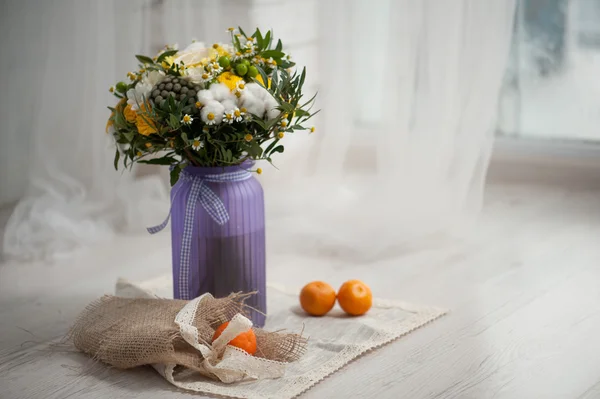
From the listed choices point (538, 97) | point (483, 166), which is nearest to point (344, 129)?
point (483, 166)

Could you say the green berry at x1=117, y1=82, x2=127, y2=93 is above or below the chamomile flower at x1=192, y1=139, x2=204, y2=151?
above

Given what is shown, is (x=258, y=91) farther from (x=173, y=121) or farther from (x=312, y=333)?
(x=312, y=333)

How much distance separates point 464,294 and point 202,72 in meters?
0.85

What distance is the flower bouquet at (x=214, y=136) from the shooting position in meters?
1.68

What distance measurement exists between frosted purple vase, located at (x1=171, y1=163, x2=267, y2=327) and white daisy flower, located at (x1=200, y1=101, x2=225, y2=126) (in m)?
0.15


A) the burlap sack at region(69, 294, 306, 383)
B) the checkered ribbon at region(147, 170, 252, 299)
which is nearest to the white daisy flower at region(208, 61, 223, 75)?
the checkered ribbon at region(147, 170, 252, 299)

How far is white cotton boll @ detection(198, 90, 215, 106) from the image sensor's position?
1.65 metres

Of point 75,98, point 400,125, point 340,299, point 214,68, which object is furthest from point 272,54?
point 75,98

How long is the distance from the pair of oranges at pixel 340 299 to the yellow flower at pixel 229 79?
0.52 m

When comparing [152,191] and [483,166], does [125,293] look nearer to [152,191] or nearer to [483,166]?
[152,191]

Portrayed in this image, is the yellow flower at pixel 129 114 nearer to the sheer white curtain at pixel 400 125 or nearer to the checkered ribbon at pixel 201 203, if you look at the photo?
the checkered ribbon at pixel 201 203

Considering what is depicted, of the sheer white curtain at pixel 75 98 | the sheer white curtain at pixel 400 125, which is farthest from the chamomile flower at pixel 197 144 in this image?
the sheer white curtain at pixel 75 98

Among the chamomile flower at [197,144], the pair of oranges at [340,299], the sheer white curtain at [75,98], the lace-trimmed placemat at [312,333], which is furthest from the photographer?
the sheer white curtain at [75,98]

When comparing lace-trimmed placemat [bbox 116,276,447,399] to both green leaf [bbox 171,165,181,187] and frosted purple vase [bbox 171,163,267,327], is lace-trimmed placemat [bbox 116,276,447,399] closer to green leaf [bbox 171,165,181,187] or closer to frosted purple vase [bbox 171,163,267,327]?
Result: frosted purple vase [bbox 171,163,267,327]
